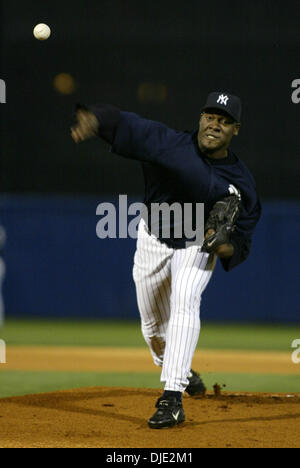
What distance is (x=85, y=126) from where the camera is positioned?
353cm

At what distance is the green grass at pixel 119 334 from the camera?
7770 millimetres

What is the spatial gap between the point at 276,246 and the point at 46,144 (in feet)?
10.3

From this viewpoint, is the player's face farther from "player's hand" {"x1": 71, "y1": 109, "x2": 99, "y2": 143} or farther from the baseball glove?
"player's hand" {"x1": 71, "y1": 109, "x2": 99, "y2": 143}

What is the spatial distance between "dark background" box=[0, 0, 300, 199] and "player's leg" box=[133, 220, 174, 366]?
567 cm

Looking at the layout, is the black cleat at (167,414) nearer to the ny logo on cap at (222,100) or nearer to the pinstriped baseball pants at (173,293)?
the pinstriped baseball pants at (173,293)

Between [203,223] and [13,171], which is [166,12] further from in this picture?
[203,223]

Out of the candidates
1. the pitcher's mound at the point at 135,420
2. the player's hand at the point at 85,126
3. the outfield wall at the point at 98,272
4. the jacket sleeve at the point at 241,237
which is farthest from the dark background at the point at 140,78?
the player's hand at the point at 85,126

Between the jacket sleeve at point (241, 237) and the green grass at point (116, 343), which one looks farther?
the green grass at point (116, 343)

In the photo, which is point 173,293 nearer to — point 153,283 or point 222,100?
point 153,283

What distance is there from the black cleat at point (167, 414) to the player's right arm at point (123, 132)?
1.10 meters

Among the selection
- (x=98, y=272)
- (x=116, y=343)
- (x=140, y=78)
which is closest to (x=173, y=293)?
(x=116, y=343)

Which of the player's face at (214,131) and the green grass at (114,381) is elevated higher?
the player's face at (214,131)

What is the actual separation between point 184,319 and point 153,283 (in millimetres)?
422

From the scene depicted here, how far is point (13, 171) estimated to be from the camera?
9875 mm
